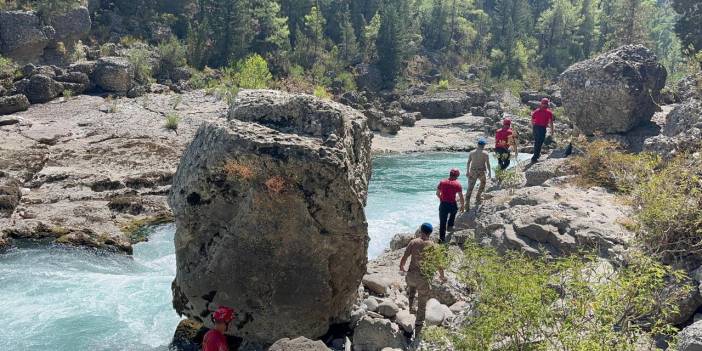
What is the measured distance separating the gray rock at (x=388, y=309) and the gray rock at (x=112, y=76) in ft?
100

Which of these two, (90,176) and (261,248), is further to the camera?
(90,176)

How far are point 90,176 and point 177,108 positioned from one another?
12.8 m

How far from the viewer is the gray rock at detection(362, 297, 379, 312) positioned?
32.8 feet

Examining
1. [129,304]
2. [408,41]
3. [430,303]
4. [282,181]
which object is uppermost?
[408,41]

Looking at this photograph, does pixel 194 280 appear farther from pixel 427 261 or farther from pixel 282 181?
pixel 427 261

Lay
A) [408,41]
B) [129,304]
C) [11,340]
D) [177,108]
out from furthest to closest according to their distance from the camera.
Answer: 1. [408,41]
2. [177,108]
3. [129,304]
4. [11,340]

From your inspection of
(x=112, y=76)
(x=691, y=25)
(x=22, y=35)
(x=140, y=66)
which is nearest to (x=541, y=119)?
(x=112, y=76)

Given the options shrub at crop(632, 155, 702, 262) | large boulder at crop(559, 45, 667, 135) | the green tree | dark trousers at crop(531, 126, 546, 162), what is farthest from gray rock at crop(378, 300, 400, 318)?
the green tree

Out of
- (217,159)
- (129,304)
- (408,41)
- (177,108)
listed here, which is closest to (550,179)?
(217,159)

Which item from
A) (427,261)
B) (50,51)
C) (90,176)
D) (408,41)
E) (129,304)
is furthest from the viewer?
(408,41)

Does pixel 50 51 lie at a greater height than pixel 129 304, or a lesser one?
greater

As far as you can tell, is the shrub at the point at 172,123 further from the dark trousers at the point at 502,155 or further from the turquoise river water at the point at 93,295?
the dark trousers at the point at 502,155

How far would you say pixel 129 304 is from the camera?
12.1 m

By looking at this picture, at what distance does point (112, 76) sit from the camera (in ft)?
114
